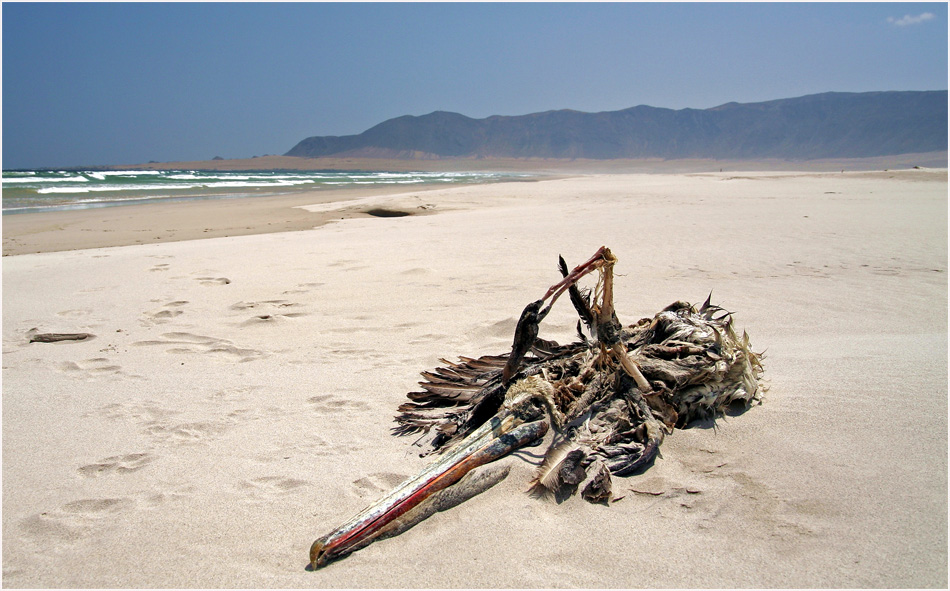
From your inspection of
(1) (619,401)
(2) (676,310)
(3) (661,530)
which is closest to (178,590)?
(3) (661,530)

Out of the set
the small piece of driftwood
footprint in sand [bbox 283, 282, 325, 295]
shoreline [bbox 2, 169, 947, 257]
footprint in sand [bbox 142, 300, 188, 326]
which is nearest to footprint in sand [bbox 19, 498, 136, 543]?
the small piece of driftwood

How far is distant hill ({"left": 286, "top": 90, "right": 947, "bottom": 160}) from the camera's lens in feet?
380

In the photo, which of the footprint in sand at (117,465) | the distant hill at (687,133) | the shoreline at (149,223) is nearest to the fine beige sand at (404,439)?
the footprint in sand at (117,465)

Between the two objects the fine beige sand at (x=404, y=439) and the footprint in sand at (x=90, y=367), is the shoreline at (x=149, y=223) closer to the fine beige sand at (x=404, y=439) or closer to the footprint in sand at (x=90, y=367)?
the fine beige sand at (x=404, y=439)

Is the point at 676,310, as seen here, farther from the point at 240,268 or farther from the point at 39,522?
the point at 240,268

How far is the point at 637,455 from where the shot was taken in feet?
7.02

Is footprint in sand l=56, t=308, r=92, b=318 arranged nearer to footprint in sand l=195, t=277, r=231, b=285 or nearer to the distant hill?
footprint in sand l=195, t=277, r=231, b=285

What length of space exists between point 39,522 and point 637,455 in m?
2.18

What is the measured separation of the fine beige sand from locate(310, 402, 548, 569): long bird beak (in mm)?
56

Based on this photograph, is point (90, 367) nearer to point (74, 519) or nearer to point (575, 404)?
point (74, 519)

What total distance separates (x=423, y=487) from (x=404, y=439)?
677 millimetres

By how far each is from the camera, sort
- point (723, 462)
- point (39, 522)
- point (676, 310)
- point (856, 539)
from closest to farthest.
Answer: point (856, 539), point (39, 522), point (723, 462), point (676, 310)

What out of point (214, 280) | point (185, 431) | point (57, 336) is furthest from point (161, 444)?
point (214, 280)

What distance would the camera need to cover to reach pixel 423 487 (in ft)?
6.46
